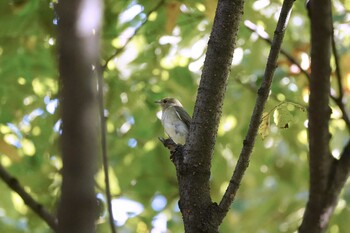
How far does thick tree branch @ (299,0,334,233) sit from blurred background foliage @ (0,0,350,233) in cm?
126

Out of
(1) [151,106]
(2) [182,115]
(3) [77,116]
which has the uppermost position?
(2) [182,115]

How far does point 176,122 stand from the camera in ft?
19.5

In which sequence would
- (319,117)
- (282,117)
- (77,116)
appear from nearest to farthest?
1. (77,116)
2. (282,117)
3. (319,117)

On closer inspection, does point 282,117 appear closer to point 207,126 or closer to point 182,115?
point 207,126

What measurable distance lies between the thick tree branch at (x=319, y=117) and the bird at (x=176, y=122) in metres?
2.57

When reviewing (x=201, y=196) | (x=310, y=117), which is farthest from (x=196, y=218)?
(x=310, y=117)

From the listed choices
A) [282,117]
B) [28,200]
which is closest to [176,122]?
[28,200]

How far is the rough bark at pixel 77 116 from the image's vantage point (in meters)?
0.83

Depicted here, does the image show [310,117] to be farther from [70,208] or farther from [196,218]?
[70,208]

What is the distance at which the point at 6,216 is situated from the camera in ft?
17.0

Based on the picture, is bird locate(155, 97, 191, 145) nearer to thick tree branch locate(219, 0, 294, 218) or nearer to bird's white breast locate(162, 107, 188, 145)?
bird's white breast locate(162, 107, 188, 145)

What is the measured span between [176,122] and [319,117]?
9.77 feet

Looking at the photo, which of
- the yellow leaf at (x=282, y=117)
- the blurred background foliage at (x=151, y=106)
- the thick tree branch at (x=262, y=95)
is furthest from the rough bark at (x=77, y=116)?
the blurred background foliage at (x=151, y=106)

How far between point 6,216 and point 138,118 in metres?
1.46
